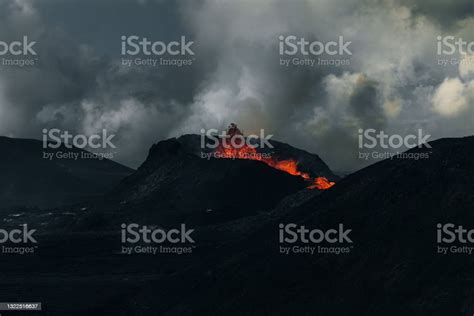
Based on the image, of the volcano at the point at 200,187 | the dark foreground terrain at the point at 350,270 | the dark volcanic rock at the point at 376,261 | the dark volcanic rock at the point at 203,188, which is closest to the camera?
the dark volcanic rock at the point at 376,261

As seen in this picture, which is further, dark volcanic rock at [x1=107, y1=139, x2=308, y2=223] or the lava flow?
the lava flow

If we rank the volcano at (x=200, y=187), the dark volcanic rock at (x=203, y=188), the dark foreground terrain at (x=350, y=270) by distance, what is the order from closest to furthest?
the dark foreground terrain at (x=350, y=270), the volcano at (x=200, y=187), the dark volcanic rock at (x=203, y=188)

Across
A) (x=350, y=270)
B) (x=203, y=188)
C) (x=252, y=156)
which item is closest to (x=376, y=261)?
(x=350, y=270)

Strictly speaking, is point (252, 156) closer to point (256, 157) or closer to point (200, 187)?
point (256, 157)

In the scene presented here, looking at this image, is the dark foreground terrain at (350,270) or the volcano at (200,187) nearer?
the dark foreground terrain at (350,270)

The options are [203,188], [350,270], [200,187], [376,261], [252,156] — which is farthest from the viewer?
[252,156]

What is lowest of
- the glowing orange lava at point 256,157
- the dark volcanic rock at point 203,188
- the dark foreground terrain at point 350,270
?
the dark foreground terrain at point 350,270

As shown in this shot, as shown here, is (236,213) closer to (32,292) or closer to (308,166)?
(308,166)

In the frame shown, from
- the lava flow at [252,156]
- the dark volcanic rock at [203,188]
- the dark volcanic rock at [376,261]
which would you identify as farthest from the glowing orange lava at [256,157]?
the dark volcanic rock at [376,261]

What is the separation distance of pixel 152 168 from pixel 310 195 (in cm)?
4710

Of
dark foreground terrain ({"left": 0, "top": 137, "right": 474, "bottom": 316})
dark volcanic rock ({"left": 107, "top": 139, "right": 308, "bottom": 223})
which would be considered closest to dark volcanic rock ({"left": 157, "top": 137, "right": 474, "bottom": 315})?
dark foreground terrain ({"left": 0, "top": 137, "right": 474, "bottom": 316})

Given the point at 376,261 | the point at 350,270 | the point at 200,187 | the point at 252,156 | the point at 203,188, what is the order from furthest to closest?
the point at 252,156, the point at 200,187, the point at 203,188, the point at 350,270, the point at 376,261

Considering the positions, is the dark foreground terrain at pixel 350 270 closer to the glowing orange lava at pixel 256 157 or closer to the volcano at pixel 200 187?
the volcano at pixel 200 187

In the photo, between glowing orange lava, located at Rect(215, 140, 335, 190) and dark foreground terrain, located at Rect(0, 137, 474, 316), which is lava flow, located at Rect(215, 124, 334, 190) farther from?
dark foreground terrain, located at Rect(0, 137, 474, 316)
